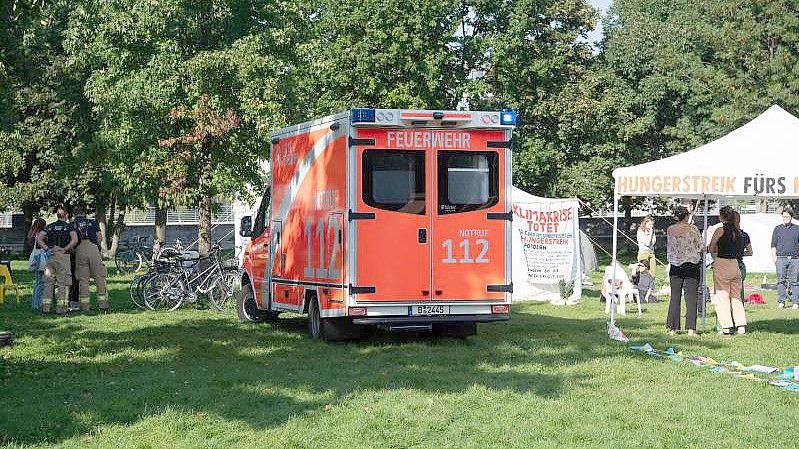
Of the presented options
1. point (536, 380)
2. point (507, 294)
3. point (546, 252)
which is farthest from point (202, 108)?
point (536, 380)

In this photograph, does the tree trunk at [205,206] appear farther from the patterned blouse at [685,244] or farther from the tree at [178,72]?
the patterned blouse at [685,244]

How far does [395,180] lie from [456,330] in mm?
2630

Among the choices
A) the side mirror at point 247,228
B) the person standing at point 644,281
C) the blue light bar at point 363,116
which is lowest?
the person standing at point 644,281

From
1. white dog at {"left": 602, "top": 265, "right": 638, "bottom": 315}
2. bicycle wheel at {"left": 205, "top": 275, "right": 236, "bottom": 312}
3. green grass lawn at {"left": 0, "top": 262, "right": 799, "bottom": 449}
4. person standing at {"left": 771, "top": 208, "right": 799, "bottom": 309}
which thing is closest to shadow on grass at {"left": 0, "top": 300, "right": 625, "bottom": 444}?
green grass lawn at {"left": 0, "top": 262, "right": 799, "bottom": 449}

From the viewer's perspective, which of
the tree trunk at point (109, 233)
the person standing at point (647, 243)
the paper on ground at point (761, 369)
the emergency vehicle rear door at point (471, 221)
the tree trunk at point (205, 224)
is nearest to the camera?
the paper on ground at point (761, 369)

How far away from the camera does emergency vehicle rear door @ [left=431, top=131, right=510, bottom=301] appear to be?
1476 cm

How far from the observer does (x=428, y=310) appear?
14703 millimetres

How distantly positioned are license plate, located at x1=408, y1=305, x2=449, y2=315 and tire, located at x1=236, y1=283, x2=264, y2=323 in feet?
16.8

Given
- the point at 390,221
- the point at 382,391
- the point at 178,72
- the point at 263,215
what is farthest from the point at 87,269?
the point at 382,391

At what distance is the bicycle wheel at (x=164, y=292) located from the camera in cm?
2197

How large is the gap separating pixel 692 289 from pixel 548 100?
31816 mm

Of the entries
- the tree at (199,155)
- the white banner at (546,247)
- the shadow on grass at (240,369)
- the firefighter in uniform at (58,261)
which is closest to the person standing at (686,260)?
the shadow on grass at (240,369)

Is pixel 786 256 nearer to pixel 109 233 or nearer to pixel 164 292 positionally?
pixel 164 292

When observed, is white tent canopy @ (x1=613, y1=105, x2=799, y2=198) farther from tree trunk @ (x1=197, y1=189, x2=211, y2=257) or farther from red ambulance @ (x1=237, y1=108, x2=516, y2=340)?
tree trunk @ (x1=197, y1=189, x2=211, y2=257)
